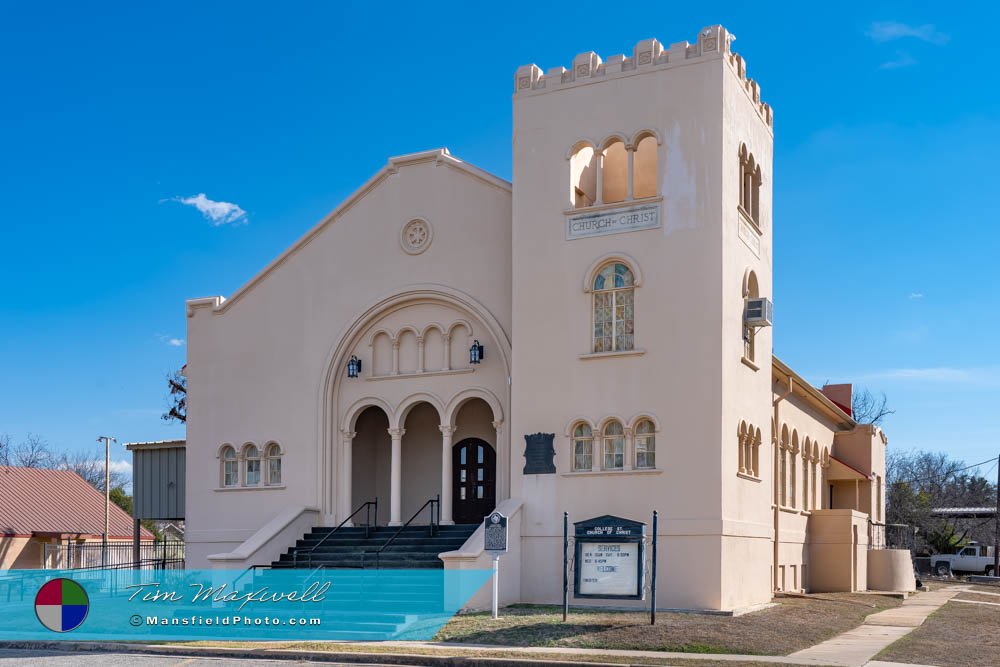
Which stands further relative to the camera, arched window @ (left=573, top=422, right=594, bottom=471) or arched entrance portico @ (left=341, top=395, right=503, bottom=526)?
→ arched entrance portico @ (left=341, top=395, right=503, bottom=526)

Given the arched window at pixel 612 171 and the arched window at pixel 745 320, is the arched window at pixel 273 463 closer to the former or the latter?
the arched window at pixel 612 171

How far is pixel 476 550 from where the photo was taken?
2175 cm

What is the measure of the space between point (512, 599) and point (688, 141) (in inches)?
399

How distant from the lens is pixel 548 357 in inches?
945

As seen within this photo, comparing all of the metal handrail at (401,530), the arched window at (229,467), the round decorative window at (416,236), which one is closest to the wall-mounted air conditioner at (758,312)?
the round decorative window at (416,236)

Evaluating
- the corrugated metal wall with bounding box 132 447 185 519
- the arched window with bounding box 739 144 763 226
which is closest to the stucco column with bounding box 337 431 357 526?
the corrugated metal wall with bounding box 132 447 185 519

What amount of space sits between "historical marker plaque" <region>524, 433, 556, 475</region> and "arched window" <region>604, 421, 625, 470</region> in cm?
112

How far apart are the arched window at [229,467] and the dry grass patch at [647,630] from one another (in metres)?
9.93

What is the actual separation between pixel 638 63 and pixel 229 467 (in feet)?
48.2

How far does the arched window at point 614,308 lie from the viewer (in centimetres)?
2347

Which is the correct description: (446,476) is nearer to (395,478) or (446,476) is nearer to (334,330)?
(395,478)

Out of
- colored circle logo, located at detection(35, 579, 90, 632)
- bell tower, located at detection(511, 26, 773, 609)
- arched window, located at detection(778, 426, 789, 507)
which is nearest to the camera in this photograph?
colored circle logo, located at detection(35, 579, 90, 632)

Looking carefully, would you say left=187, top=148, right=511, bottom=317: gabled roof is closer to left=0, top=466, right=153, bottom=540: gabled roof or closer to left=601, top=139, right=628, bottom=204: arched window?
left=601, top=139, right=628, bottom=204: arched window

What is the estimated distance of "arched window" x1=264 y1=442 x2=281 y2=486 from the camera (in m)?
28.4
